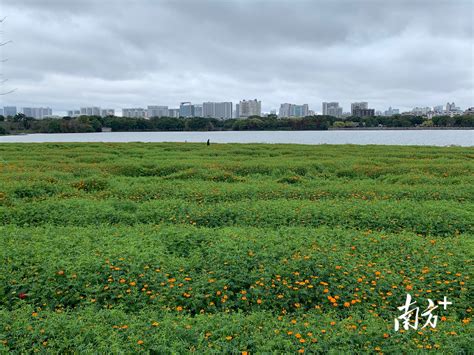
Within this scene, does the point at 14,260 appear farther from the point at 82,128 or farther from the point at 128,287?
the point at 82,128

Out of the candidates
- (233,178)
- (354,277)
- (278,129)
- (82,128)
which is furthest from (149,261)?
(278,129)

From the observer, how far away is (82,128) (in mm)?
103500

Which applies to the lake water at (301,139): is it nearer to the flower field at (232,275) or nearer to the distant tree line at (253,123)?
the distant tree line at (253,123)

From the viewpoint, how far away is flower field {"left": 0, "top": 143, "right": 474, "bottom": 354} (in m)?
5.08

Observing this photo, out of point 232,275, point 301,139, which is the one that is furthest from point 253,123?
point 232,275

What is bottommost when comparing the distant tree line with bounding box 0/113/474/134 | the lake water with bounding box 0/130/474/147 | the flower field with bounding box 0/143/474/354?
the flower field with bounding box 0/143/474/354

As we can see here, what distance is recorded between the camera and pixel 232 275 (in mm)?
6984

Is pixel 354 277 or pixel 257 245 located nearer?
pixel 354 277

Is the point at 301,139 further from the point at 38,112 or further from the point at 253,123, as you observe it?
the point at 38,112

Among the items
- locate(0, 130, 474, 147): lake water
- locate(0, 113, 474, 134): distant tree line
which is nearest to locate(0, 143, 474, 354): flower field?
locate(0, 130, 474, 147): lake water

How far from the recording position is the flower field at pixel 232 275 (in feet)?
16.7

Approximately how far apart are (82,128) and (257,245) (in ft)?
346

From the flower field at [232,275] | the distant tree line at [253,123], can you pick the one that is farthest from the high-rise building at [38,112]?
the flower field at [232,275]

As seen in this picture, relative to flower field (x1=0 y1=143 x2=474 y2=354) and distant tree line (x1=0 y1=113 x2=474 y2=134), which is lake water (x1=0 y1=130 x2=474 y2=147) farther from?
flower field (x1=0 y1=143 x2=474 y2=354)
